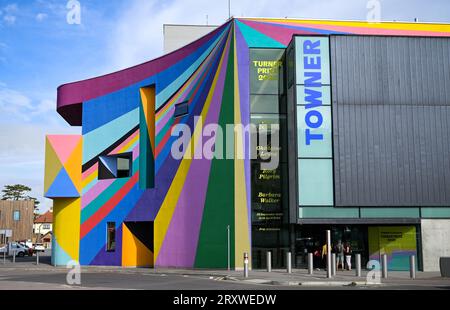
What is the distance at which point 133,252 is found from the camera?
33500 millimetres

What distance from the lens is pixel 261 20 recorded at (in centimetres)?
2938

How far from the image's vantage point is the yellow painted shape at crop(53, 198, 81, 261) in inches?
1374

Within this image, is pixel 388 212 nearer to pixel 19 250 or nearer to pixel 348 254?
pixel 348 254

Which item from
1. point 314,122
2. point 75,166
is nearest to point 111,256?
point 75,166

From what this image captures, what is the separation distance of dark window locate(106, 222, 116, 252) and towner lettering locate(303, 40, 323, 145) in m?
14.4

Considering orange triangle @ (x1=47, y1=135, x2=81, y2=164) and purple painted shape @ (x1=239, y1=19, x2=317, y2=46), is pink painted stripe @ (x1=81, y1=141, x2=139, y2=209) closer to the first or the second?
orange triangle @ (x1=47, y1=135, x2=81, y2=164)

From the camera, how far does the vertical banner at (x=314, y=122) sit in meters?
26.5

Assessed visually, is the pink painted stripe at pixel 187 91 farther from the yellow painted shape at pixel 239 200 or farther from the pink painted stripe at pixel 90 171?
the pink painted stripe at pixel 90 171

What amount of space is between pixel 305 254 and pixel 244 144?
6.35 meters

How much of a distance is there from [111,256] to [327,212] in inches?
566

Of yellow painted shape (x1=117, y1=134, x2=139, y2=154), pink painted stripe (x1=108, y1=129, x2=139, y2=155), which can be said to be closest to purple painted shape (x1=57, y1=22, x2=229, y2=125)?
pink painted stripe (x1=108, y1=129, x2=139, y2=155)

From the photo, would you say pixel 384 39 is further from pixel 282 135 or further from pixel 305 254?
pixel 305 254

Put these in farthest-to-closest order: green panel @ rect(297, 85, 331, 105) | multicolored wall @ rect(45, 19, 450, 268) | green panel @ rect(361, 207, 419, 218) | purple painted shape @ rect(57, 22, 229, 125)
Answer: purple painted shape @ rect(57, 22, 229, 125) < multicolored wall @ rect(45, 19, 450, 268) < green panel @ rect(297, 85, 331, 105) < green panel @ rect(361, 207, 419, 218)

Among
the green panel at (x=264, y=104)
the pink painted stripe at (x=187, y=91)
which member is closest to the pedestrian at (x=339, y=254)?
the green panel at (x=264, y=104)
